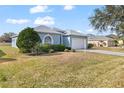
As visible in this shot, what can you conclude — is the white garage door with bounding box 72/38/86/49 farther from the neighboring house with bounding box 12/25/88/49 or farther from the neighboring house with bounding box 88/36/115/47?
the neighboring house with bounding box 88/36/115/47

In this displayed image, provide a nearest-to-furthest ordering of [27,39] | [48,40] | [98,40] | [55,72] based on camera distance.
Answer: [55,72] → [27,39] → [48,40] → [98,40]

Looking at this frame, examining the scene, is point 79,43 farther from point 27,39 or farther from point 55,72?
point 55,72

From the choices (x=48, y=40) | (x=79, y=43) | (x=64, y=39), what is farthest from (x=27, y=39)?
(x=79, y=43)

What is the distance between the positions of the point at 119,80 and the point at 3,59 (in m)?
5.73

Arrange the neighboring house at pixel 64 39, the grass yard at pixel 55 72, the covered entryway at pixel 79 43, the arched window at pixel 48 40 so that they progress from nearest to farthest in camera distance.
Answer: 1. the grass yard at pixel 55 72
2. the neighboring house at pixel 64 39
3. the covered entryway at pixel 79 43
4. the arched window at pixel 48 40

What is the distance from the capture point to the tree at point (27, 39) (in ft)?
46.1

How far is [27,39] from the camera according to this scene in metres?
15.5

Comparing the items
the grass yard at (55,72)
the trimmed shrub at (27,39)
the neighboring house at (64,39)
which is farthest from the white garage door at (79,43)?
the grass yard at (55,72)

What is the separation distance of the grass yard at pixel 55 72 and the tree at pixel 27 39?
110 cm

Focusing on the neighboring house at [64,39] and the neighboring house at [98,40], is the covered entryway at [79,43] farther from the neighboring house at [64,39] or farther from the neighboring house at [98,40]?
the neighboring house at [98,40]

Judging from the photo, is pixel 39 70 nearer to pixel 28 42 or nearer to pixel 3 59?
pixel 3 59

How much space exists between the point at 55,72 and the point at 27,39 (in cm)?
620

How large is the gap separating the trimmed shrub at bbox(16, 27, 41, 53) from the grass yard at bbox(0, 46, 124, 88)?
105 centimetres
